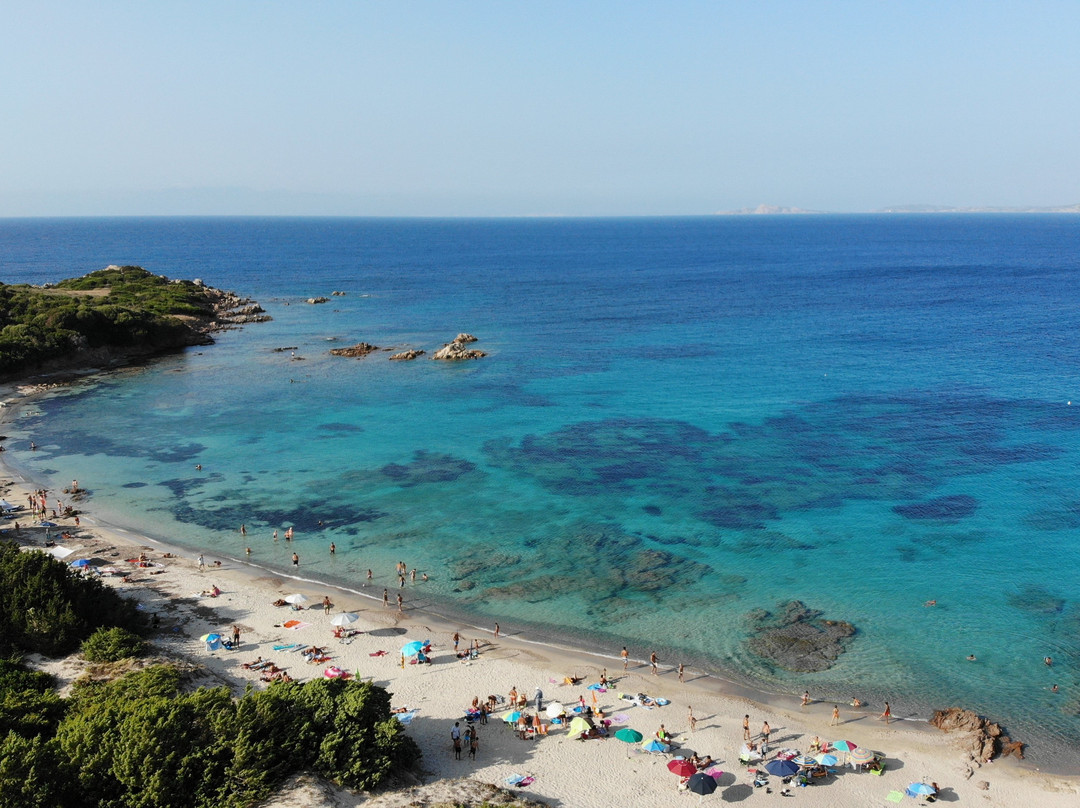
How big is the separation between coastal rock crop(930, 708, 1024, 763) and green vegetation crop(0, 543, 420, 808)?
2115 centimetres

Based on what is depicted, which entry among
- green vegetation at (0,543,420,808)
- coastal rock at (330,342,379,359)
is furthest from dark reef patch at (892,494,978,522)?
coastal rock at (330,342,379,359)

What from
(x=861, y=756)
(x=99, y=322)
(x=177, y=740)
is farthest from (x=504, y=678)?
(x=99, y=322)

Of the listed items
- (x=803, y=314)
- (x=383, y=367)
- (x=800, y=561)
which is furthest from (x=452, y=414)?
(x=803, y=314)

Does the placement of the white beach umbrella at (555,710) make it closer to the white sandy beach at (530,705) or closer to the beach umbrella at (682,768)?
the white sandy beach at (530,705)

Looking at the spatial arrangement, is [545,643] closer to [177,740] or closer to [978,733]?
[177,740]

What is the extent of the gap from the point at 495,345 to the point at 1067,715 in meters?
81.0

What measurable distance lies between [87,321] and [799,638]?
91.6 m

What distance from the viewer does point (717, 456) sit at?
6084cm

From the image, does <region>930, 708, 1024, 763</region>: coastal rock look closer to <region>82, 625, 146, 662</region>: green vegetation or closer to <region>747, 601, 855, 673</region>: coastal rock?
<region>747, 601, 855, 673</region>: coastal rock

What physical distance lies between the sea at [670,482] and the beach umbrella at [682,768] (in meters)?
7.68

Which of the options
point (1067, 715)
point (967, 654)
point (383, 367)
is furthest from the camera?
point (383, 367)

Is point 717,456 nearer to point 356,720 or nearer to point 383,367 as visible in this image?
point 356,720

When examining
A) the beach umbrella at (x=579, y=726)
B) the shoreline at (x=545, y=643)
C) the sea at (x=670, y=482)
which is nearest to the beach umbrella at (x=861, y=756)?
the shoreline at (x=545, y=643)

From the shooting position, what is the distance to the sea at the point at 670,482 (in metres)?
37.8
